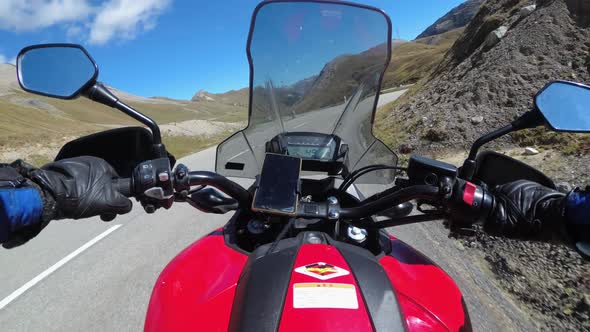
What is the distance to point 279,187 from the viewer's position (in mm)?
1531

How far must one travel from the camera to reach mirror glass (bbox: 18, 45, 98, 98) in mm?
1613

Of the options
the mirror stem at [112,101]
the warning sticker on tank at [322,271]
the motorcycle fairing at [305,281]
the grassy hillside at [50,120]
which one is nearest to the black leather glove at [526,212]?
the motorcycle fairing at [305,281]

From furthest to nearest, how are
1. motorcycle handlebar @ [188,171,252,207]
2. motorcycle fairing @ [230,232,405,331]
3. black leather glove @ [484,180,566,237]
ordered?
1. motorcycle handlebar @ [188,171,252,207]
2. black leather glove @ [484,180,566,237]
3. motorcycle fairing @ [230,232,405,331]

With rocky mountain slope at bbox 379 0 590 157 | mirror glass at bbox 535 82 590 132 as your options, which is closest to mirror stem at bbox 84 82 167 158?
mirror glass at bbox 535 82 590 132

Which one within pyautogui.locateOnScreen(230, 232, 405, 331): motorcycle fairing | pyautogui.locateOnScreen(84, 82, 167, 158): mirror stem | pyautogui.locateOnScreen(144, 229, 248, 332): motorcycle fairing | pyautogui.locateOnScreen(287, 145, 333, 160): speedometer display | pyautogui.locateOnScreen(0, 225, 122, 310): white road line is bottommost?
pyautogui.locateOnScreen(0, 225, 122, 310): white road line

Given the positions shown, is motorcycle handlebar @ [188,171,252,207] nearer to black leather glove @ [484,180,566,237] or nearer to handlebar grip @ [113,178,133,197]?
handlebar grip @ [113,178,133,197]

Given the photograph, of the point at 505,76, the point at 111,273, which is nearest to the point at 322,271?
the point at 111,273

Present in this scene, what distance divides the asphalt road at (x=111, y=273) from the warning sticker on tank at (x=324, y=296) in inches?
92.4

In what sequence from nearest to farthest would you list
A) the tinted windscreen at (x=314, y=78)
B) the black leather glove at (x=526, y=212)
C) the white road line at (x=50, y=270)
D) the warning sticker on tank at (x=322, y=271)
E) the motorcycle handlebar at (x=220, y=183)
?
the warning sticker on tank at (x=322, y=271)
the black leather glove at (x=526, y=212)
the motorcycle handlebar at (x=220, y=183)
the tinted windscreen at (x=314, y=78)
the white road line at (x=50, y=270)

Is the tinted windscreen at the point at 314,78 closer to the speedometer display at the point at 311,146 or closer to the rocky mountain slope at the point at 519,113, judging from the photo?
the speedometer display at the point at 311,146

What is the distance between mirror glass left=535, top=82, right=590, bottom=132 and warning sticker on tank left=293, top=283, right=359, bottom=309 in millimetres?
1086

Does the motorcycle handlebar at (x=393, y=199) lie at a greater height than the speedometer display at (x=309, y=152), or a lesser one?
lesser

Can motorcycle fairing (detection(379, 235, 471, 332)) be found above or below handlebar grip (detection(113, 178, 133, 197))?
below

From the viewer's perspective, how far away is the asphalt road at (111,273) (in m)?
3.20
